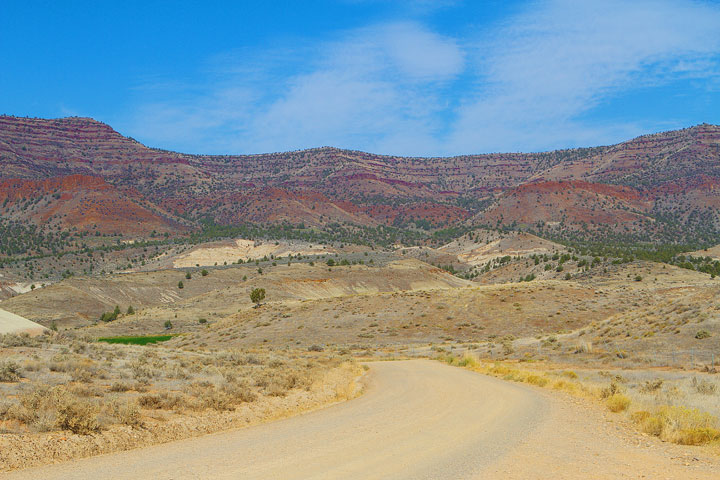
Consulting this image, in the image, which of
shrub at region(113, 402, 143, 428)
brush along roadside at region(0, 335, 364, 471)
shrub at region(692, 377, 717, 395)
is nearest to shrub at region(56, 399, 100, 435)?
brush along roadside at region(0, 335, 364, 471)

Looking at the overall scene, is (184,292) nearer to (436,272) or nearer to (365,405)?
(436,272)

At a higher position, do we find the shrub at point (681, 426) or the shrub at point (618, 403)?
the shrub at point (681, 426)

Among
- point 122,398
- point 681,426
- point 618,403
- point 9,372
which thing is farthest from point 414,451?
point 9,372

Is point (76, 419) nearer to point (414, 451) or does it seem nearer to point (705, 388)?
point (414, 451)

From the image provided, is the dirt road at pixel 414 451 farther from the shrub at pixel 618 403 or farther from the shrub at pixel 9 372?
the shrub at pixel 9 372

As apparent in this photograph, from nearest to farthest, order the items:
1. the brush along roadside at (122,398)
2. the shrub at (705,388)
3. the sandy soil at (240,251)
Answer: the brush along roadside at (122,398)
the shrub at (705,388)
the sandy soil at (240,251)

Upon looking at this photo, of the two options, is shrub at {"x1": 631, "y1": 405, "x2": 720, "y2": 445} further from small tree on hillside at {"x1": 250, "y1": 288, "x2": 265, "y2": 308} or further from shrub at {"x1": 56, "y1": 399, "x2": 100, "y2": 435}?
small tree on hillside at {"x1": 250, "y1": 288, "x2": 265, "y2": 308}

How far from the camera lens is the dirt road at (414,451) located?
880 cm

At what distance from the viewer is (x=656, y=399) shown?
1533cm

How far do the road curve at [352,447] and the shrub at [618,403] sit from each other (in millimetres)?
1787

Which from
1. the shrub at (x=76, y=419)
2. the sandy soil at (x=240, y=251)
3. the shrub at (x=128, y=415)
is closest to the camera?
the shrub at (x=76, y=419)

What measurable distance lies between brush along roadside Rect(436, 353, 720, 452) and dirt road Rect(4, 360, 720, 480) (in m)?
0.65

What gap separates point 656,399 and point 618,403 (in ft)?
3.58

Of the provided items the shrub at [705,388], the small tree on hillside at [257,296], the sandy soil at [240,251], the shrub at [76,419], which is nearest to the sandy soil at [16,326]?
the shrub at [76,419]
